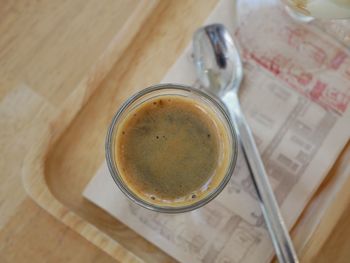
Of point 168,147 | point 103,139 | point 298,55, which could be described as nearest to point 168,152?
point 168,147

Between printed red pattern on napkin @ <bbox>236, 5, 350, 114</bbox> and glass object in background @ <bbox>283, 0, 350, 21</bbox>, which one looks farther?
printed red pattern on napkin @ <bbox>236, 5, 350, 114</bbox>

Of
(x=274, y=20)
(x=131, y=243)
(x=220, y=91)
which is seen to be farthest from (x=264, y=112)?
(x=131, y=243)

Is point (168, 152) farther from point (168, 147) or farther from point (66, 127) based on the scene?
point (66, 127)

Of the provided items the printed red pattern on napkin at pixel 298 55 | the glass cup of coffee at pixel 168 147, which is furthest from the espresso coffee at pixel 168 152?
the printed red pattern on napkin at pixel 298 55

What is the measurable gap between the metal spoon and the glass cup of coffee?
0.03 meters

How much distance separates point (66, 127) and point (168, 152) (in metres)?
0.17

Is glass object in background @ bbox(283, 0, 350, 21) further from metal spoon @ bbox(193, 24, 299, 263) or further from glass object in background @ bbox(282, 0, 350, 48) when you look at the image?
metal spoon @ bbox(193, 24, 299, 263)

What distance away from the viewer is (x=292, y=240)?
0.78 metres

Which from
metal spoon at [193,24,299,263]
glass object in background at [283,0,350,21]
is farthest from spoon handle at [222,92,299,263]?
glass object in background at [283,0,350,21]

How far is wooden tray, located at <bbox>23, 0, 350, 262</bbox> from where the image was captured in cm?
77

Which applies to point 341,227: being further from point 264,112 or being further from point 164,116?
point 164,116

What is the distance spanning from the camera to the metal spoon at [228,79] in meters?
0.79

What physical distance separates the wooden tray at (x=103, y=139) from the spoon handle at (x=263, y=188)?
25mm

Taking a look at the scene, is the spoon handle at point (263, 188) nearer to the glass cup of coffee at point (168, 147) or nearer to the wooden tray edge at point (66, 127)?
the glass cup of coffee at point (168, 147)
